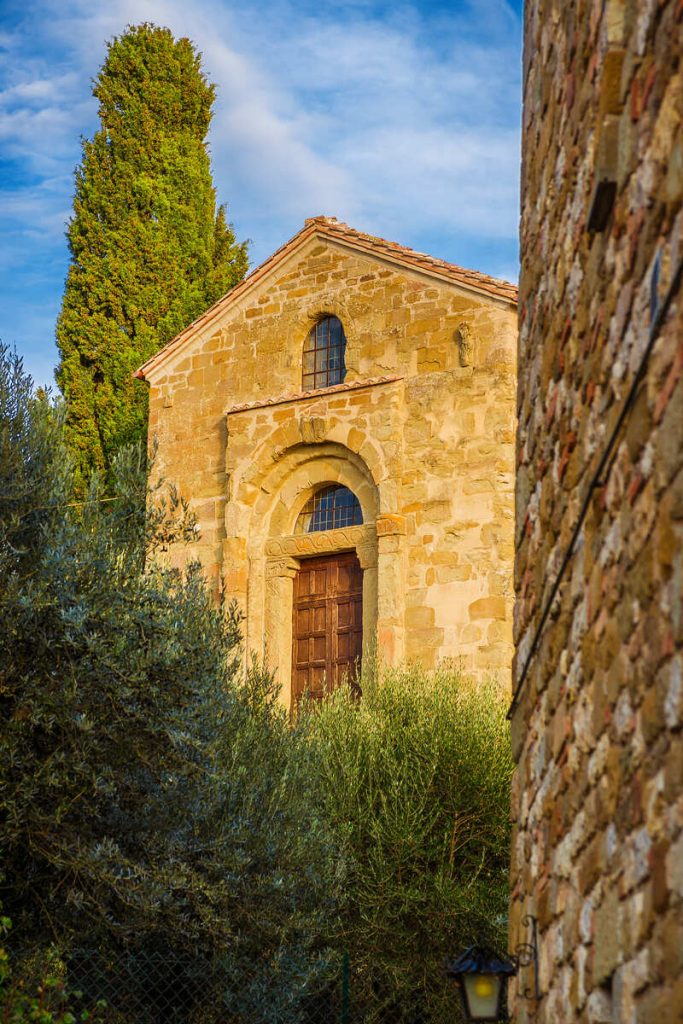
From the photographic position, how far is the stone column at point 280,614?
642 inches

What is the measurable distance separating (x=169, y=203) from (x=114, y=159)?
1.38m

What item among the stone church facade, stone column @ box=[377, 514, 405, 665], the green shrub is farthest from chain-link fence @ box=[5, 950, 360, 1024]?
the stone church facade

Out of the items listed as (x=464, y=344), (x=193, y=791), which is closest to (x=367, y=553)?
(x=464, y=344)

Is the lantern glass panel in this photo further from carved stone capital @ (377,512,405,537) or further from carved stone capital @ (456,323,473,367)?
carved stone capital @ (456,323,473,367)

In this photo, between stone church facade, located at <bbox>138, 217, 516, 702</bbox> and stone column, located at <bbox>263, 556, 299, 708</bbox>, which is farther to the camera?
stone column, located at <bbox>263, 556, 299, 708</bbox>

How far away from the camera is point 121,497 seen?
10375 mm

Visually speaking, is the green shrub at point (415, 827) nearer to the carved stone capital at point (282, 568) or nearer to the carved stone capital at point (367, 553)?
the carved stone capital at point (367, 553)

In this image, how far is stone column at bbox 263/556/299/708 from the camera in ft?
53.5

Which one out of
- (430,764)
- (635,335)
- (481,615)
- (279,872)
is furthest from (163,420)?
(635,335)

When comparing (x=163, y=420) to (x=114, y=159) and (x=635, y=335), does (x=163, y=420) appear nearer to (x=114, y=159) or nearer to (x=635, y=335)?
(x=114, y=159)

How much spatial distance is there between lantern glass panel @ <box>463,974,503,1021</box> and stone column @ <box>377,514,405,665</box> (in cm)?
876

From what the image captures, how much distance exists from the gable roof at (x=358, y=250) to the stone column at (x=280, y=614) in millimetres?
3344

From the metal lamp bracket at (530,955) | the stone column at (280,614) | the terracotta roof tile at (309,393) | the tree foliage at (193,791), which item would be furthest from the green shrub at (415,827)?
the metal lamp bracket at (530,955)

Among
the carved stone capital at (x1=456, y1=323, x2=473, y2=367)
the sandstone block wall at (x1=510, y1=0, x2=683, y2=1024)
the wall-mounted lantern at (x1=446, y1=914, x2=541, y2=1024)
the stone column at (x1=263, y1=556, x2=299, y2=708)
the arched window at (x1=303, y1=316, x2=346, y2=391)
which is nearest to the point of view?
the sandstone block wall at (x1=510, y1=0, x2=683, y2=1024)
